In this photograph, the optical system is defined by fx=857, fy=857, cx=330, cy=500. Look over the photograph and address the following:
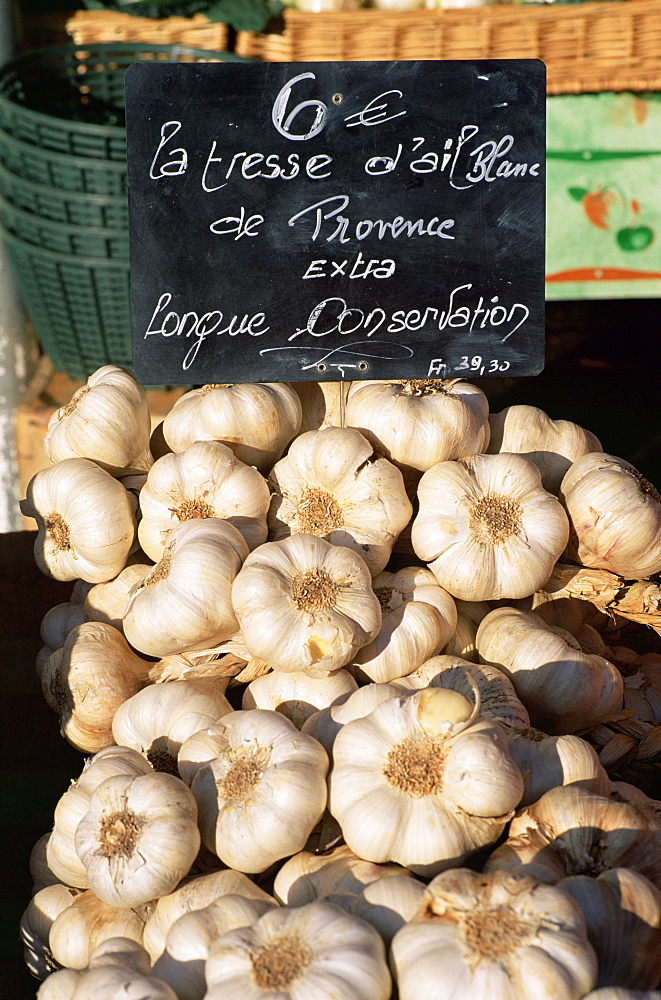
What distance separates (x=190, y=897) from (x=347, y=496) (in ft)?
2.19

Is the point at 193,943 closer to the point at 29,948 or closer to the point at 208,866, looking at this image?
the point at 208,866

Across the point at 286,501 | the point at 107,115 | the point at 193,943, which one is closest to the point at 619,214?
the point at 107,115

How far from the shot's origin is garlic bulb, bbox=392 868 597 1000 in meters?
0.89

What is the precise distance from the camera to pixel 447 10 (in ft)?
9.28

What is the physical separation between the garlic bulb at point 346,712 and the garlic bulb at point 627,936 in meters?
0.37

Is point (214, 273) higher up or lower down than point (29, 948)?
higher up

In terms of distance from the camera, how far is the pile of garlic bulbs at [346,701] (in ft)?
3.24

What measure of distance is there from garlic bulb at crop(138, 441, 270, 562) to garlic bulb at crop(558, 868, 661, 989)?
2.55ft

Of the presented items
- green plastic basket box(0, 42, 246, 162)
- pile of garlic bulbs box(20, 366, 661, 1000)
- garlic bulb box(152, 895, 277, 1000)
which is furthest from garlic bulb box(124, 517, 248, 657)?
green plastic basket box(0, 42, 246, 162)

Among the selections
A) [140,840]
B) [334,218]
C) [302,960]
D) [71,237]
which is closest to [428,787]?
[302,960]

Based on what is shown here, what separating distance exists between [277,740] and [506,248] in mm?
1006

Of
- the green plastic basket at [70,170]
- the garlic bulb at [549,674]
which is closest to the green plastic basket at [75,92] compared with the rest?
the green plastic basket at [70,170]

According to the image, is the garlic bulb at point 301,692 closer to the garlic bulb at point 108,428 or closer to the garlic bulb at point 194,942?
the garlic bulb at point 194,942

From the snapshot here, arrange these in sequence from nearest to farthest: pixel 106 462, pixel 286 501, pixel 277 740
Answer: pixel 277 740, pixel 286 501, pixel 106 462
